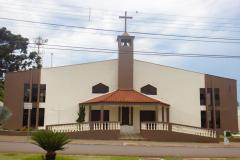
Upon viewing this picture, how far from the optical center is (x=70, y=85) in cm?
3008

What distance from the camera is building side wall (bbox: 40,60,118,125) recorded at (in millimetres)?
29656

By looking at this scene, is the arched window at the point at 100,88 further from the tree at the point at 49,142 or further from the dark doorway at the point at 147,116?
the tree at the point at 49,142

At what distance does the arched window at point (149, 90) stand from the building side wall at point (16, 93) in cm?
847

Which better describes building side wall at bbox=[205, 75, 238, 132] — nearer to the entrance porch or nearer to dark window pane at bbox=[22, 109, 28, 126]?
the entrance porch

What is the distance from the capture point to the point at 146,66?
102 feet

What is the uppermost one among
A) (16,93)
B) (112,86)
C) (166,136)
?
(112,86)

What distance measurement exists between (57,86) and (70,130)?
5.69 meters


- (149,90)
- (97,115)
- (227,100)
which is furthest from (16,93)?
(227,100)

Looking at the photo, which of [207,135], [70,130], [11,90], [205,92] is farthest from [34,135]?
[205,92]

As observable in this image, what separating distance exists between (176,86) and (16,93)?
41.6 ft

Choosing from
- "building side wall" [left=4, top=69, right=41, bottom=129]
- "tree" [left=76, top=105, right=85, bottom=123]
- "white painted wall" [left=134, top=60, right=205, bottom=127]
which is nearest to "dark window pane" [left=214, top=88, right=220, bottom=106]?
"white painted wall" [left=134, top=60, right=205, bottom=127]

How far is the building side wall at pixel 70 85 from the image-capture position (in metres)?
29.7

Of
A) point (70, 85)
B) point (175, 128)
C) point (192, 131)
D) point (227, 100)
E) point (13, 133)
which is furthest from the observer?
point (227, 100)

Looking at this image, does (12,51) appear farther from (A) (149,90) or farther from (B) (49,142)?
(B) (49,142)
